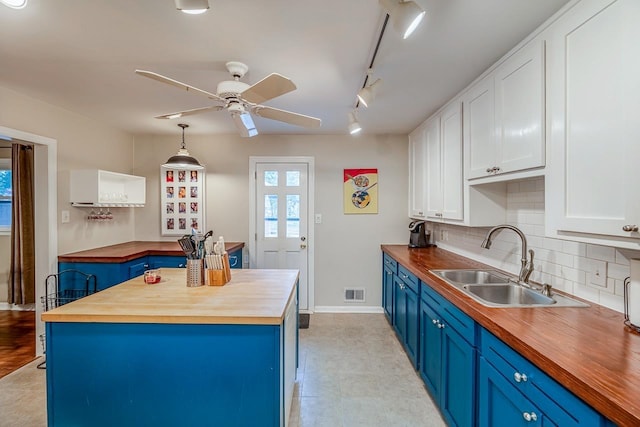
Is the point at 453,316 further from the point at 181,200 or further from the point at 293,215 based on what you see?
the point at 181,200

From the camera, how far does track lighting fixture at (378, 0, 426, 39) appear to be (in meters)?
1.12

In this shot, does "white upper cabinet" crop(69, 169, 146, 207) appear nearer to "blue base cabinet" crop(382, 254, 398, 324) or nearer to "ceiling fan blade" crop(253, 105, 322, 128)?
"ceiling fan blade" crop(253, 105, 322, 128)

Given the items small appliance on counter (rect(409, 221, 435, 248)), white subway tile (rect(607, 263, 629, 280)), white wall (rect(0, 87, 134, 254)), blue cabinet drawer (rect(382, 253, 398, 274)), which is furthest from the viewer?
small appliance on counter (rect(409, 221, 435, 248))

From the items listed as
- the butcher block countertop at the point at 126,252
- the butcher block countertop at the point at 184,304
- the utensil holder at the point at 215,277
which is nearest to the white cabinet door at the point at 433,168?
the butcher block countertop at the point at 184,304

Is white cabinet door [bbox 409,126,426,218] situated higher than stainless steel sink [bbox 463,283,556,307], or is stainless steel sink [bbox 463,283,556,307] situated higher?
white cabinet door [bbox 409,126,426,218]

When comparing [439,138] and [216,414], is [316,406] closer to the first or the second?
[216,414]

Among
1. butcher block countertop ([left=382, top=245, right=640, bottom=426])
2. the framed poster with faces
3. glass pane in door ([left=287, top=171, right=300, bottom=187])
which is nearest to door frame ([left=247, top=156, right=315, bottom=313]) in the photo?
glass pane in door ([left=287, top=171, right=300, bottom=187])

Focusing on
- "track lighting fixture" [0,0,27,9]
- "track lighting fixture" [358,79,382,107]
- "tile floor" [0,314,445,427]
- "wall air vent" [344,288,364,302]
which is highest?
"track lighting fixture" [0,0,27,9]

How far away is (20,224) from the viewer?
3734mm

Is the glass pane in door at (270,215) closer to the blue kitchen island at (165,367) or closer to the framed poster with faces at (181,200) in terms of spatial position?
the framed poster with faces at (181,200)

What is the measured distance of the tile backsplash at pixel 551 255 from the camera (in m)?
1.47

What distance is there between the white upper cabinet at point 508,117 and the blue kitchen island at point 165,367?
1559 millimetres

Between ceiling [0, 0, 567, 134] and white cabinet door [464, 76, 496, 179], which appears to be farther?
white cabinet door [464, 76, 496, 179]

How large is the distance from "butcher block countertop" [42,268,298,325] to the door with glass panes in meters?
1.88
